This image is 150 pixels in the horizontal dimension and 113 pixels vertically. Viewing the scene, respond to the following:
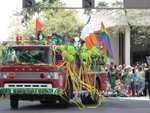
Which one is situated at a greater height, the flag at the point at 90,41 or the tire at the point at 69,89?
the flag at the point at 90,41

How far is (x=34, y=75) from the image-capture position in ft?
65.8

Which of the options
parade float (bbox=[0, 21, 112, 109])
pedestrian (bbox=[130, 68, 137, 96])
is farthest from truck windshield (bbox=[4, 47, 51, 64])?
pedestrian (bbox=[130, 68, 137, 96])

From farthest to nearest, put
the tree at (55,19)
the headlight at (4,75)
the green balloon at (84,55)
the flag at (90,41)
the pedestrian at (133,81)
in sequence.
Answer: the tree at (55,19) → the pedestrian at (133,81) → the flag at (90,41) → the green balloon at (84,55) → the headlight at (4,75)

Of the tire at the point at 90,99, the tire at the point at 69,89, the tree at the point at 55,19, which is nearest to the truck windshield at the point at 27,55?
the tire at the point at 69,89

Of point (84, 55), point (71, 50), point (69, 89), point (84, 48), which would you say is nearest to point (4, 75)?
point (69, 89)

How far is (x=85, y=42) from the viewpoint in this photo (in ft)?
72.6

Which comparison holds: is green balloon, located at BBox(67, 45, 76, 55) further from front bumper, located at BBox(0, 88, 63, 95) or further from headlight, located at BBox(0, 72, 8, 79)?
headlight, located at BBox(0, 72, 8, 79)

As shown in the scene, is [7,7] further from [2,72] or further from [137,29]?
[2,72]

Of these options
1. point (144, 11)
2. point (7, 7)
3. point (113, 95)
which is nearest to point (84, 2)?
point (113, 95)

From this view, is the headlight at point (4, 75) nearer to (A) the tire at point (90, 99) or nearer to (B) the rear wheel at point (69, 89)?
(B) the rear wheel at point (69, 89)

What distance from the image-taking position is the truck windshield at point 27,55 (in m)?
20.3

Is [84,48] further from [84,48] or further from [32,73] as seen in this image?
[32,73]

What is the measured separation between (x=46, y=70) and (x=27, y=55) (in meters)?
0.91

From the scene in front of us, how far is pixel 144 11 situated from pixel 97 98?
1113 inches
